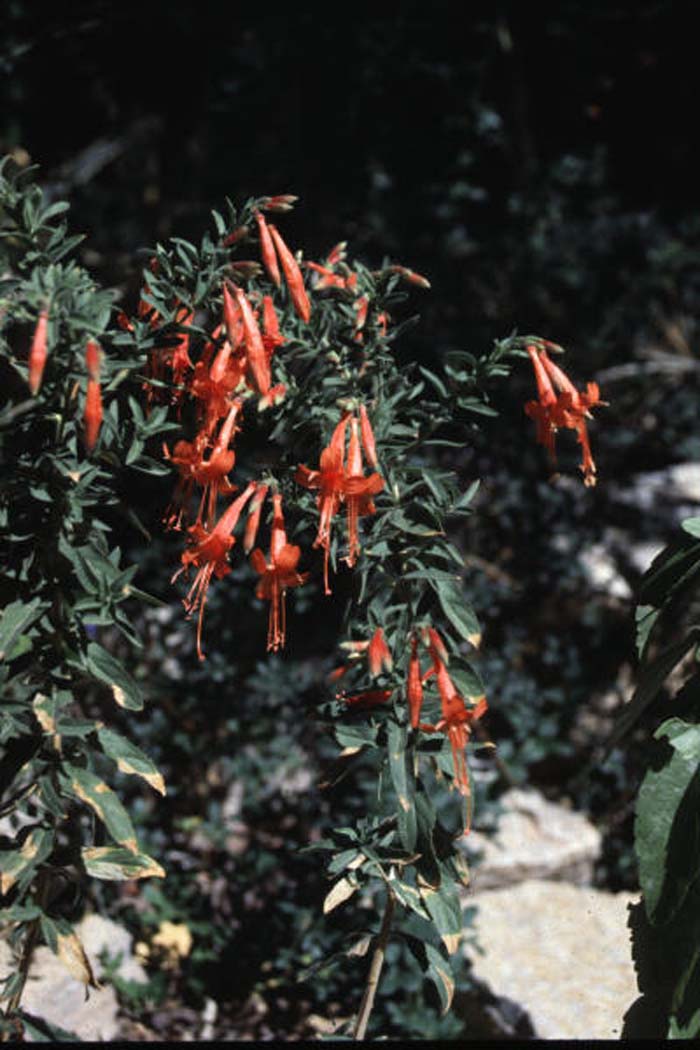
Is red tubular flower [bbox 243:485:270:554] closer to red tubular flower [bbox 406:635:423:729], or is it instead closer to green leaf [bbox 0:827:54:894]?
red tubular flower [bbox 406:635:423:729]

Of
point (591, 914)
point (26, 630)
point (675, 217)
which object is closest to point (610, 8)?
point (675, 217)

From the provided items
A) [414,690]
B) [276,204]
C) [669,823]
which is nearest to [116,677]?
[414,690]

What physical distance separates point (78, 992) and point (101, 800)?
122cm

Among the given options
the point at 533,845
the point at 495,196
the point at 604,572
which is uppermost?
the point at 495,196

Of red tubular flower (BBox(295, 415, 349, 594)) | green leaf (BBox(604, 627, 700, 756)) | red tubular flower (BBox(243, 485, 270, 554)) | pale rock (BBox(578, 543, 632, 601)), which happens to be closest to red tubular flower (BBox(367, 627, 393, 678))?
red tubular flower (BBox(295, 415, 349, 594))

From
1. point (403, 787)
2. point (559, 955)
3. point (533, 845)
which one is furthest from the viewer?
point (533, 845)

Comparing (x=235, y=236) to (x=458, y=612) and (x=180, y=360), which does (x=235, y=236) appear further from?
(x=458, y=612)

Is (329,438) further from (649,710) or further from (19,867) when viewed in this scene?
(649,710)

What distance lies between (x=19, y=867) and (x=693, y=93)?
17.2 feet

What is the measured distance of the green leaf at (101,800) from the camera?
6.35ft

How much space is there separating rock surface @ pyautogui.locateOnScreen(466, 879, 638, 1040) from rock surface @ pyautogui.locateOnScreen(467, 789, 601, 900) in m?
0.05

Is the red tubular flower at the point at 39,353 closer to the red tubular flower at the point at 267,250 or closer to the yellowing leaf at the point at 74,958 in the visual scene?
→ the red tubular flower at the point at 267,250

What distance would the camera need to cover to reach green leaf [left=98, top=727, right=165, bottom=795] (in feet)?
6.51

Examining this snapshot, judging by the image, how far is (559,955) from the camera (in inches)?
130
